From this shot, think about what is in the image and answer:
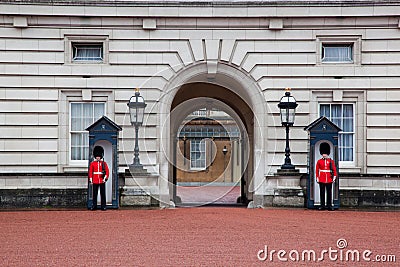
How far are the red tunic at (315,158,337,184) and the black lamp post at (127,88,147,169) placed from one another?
3.60 meters

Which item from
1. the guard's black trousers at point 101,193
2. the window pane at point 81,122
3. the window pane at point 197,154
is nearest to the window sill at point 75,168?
the window pane at point 81,122

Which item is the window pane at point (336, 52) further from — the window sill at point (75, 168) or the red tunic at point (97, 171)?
the window sill at point (75, 168)

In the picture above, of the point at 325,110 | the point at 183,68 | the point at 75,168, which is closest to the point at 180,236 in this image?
the point at 75,168

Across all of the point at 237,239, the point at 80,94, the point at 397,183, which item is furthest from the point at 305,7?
the point at 237,239

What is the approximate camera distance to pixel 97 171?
46.2ft

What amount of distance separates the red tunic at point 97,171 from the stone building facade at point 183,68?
154 centimetres

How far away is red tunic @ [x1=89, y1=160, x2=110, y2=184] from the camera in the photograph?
46.1 ft

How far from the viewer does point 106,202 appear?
14.4 metres

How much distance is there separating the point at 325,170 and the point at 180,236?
17.7 feet

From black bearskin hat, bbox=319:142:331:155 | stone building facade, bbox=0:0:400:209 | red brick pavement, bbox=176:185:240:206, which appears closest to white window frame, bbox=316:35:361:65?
stone building facade, bbox=0:0:400:209

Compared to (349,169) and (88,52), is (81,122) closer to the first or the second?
(88,52)

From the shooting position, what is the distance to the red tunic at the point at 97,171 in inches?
553

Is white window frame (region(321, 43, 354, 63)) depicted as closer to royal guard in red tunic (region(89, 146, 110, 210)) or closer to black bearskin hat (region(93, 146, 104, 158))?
black bearskin hat (region(93, 146, 104, 158))

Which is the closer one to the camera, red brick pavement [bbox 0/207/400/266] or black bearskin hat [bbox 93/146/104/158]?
red brick pavement [bbox 0/207/400/266]
